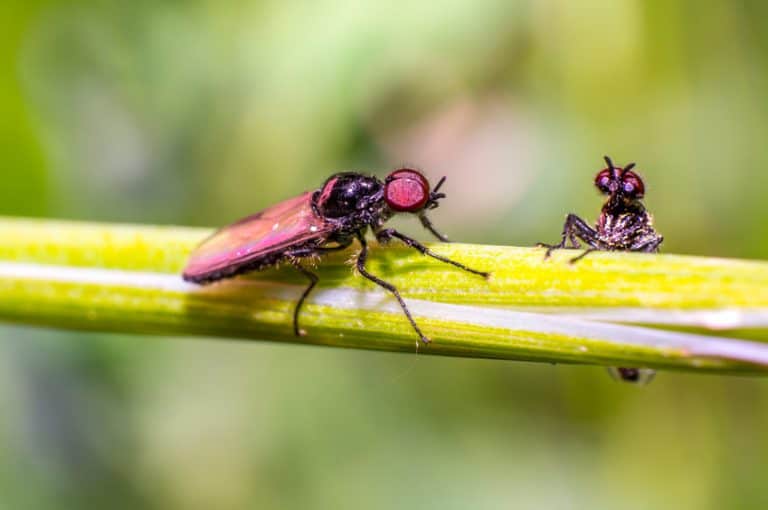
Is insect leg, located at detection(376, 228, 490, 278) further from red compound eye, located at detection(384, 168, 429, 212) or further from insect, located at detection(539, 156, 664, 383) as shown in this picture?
insect, located at detection(539, 156, 664, 383)

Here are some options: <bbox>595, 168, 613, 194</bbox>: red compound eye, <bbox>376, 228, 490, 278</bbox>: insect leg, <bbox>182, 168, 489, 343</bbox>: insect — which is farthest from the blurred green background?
<bbox>595, 168, 613, 194</bbox>: red compound eye

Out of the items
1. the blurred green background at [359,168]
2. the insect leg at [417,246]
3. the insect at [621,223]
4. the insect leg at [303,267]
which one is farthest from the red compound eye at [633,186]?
the blurred green background at [359,168]

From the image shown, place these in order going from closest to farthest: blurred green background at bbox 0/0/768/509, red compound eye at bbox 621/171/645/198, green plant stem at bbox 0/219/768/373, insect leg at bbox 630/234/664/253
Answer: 1. green plant stem at bbox 0/219/768/373
2. insect leg at bbox 630/234/664/253
3. red compound eye at bbox 621/171/645/198
4. blurred green background at bbox 0/0/768/509

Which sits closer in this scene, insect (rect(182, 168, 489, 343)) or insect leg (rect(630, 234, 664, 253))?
insect leg (rect(630, 234, 664, 253))

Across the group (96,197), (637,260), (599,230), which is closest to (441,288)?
(637,260)

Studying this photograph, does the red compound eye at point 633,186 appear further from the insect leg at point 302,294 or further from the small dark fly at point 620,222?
the insect leg at point 302,294

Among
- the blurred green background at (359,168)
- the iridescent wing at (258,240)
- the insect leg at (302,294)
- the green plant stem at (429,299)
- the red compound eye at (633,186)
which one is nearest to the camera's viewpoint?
the green plant stem at (429,299)

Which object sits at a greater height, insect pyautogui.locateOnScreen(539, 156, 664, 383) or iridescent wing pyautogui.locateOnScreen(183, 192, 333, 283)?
insect pyautogui.locateOnScreen(539, 156, 664, 383)
